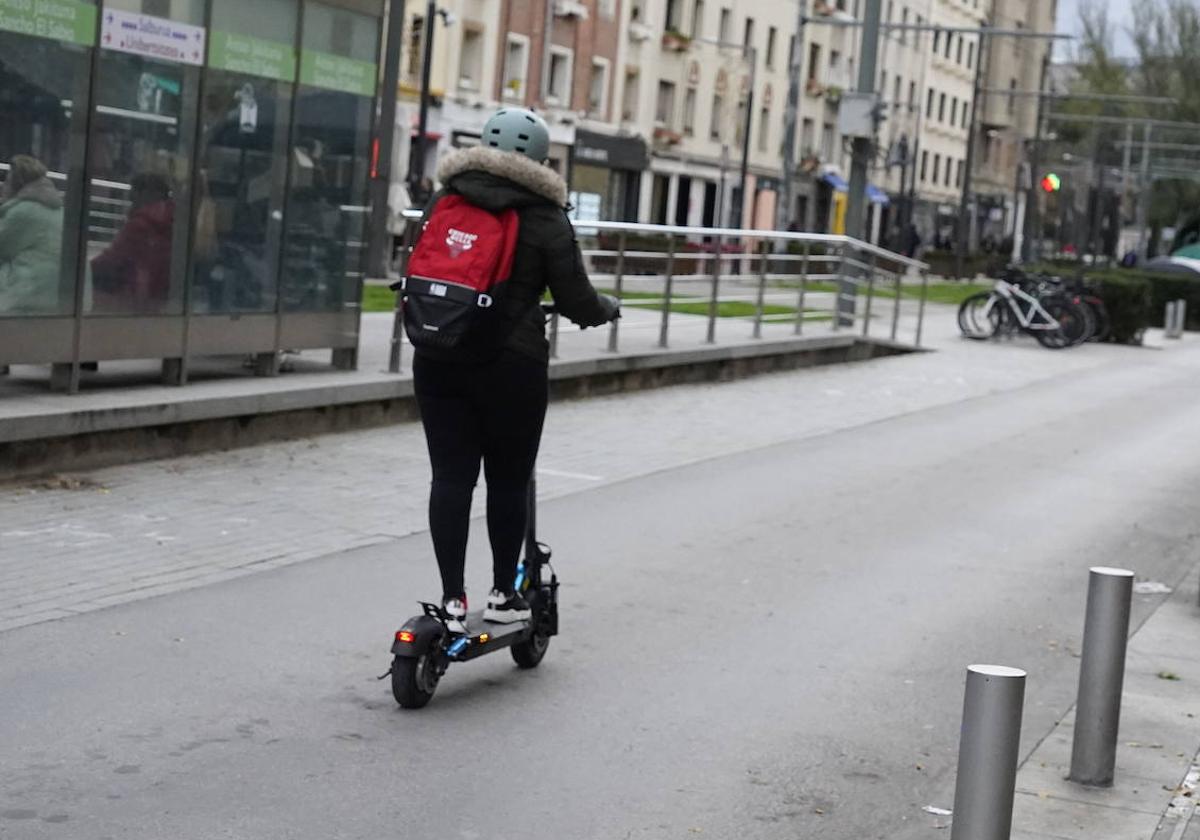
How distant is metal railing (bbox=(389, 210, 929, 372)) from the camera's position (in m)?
17.8

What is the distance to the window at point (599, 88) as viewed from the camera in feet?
200

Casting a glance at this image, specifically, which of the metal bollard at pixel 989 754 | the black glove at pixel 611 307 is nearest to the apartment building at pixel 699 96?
the black glove at pixel 611 307

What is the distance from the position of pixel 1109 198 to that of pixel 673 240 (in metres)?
26.4

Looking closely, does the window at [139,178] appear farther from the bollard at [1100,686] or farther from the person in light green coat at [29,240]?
the bollard at [1100,686]

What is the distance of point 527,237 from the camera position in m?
6.54

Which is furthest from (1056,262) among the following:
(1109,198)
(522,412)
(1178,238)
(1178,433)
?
(522,412)

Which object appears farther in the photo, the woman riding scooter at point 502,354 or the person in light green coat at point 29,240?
the person in light green coat at point 29,240

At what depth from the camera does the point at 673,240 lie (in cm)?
1922

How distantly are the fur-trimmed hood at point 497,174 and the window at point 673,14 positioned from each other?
59977 mm

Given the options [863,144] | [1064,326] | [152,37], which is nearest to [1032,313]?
[1064,326]

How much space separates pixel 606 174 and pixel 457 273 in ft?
184

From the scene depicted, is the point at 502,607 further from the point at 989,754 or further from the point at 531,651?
the point at 989,754

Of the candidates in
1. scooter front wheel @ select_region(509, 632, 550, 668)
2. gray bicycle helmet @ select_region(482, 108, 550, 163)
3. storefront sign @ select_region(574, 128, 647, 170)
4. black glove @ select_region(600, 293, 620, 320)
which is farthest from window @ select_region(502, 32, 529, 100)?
gray bicycle helmet @ select_region(482, 108, 550, 163)

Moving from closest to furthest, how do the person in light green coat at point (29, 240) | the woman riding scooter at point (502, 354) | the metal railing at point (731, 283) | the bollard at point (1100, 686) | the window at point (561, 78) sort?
the bollard at point (1100, 686)
the woman riding scooter at point (502, 354)
the person in light green coat at point (29, 240)
the metal railing at point (731, 283)
the window at point (561, 78)
